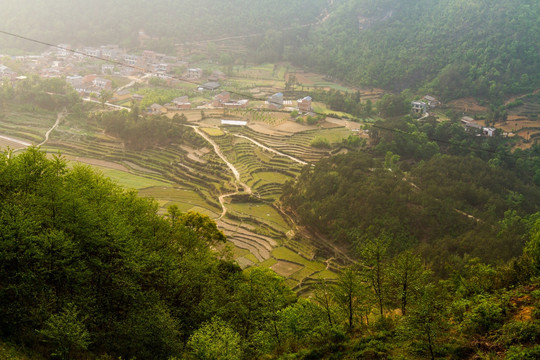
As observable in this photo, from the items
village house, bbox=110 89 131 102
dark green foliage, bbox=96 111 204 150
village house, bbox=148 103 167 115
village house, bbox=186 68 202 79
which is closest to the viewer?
dark green foliage, bbox=96 111 204 150

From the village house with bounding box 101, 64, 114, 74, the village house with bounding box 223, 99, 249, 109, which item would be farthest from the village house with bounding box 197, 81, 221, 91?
the village house with bounding box 101, 64, 114, 74

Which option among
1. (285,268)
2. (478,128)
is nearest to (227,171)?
(285,268)

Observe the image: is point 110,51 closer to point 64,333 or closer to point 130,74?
point 130,74

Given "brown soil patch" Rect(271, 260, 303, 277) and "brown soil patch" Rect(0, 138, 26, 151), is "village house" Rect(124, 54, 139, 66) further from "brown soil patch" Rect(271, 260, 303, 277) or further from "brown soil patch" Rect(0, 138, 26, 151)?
"brown soil patch" Rect(271, 260, 303, 277)

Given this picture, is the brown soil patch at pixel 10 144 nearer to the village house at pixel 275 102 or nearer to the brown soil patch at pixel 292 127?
the brown soil patch at pixel 292 127

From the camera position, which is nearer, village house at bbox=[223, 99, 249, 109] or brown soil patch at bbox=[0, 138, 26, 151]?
brown soil patch at bbox=[0, 138, 26, 151]

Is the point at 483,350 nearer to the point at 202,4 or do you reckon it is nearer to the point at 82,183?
the point at 82,183

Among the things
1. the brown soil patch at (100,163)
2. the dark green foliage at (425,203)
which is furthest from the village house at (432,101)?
the brown soil patch at (100,163)
